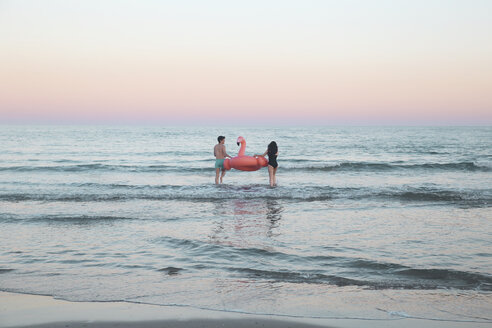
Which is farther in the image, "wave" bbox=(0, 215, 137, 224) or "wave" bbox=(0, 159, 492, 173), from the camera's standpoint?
"wave" bbox=(0, 159, 492, 173)

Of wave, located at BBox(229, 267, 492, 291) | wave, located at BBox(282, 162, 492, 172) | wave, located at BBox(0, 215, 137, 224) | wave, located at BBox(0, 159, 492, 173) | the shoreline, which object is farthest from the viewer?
wave, located at BBox(282, 162, 492, 172)

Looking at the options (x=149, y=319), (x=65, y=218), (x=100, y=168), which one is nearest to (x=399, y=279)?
(x=149, y=319)

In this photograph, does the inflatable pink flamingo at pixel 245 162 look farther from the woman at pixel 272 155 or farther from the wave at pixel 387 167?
the wave at pixel 387 167

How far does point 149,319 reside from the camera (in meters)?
3.58

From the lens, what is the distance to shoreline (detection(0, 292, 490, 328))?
3.45 meters

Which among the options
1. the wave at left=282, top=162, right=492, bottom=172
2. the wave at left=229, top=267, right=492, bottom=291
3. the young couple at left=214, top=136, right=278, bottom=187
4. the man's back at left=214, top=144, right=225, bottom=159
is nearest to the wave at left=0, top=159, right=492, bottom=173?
the wave at left=282, top=162, right=492, bottom=172

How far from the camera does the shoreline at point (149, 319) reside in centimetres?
345

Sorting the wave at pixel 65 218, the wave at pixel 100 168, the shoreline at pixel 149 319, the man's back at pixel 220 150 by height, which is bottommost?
the wave at pixel 100 168

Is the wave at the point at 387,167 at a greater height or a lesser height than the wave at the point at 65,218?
greater

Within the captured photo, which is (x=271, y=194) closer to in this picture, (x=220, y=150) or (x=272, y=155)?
(x=272, y=155)

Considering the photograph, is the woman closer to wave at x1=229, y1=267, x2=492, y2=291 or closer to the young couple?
the young couple

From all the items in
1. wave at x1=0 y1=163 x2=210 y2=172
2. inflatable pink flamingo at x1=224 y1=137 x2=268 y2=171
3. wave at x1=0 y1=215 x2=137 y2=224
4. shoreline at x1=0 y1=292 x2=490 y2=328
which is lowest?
wave at x1=0 y1=163 x2=210 y2=172

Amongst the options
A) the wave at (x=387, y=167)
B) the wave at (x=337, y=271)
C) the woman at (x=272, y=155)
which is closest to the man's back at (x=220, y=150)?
the woman at (x=272, y=155)

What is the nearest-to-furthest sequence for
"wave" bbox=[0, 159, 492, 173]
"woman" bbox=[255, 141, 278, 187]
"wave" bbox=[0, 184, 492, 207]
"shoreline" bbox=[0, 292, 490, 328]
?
"shoreline" bbox=[0, 292, 490, 328] → "wave" bbox=[0, 184, 492, 207] → "woman" bbox=[255, 141, 278, 187] → "wave" bbox=[0, 159, 492, 173]
